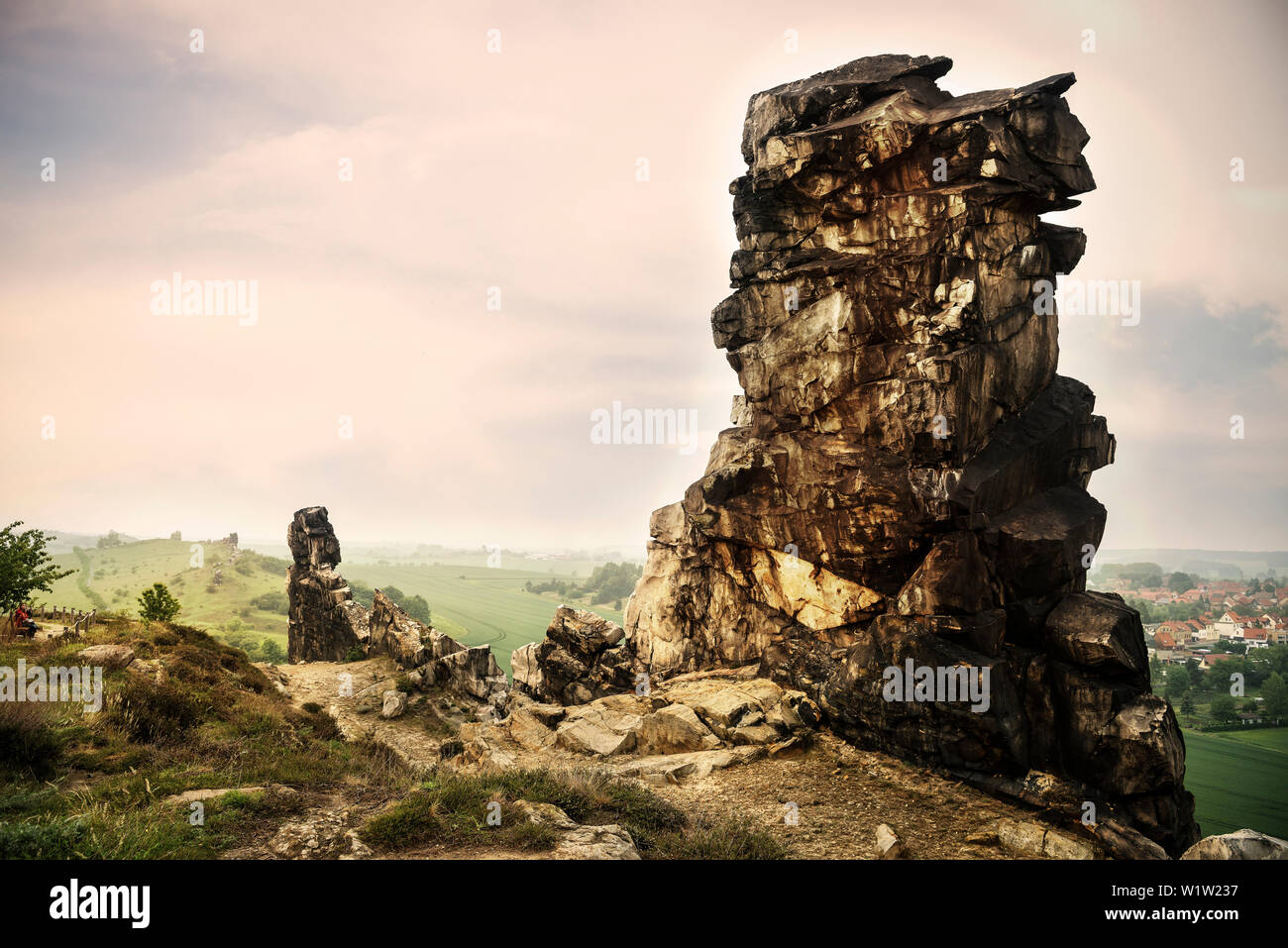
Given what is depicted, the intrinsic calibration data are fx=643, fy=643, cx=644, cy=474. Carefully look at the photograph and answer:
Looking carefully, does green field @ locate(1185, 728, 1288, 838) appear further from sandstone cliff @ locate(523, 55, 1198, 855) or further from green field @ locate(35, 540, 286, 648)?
green field @ locate(35, 540, 286, 648)

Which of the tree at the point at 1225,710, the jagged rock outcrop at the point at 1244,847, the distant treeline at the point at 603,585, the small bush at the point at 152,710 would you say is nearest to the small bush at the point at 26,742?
the small bush at the point at 152,710

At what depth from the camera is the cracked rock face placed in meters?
19.8

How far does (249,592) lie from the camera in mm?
81500

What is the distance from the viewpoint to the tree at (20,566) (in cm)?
2639

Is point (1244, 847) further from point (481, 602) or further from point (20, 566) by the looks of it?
point (481, 602)

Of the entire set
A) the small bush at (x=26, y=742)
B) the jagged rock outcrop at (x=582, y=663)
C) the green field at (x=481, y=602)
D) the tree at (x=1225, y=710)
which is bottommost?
the green field at (x=481, y=602)

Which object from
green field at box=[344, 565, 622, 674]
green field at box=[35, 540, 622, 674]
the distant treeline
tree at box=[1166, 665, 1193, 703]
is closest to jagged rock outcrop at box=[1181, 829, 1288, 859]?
green field at box=[344, 565, 622, 674]

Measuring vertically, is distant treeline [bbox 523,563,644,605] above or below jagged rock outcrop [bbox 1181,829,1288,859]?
below

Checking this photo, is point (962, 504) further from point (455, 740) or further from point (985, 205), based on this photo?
point (455, 740)

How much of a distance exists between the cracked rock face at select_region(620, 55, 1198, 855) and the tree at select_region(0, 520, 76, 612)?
93.1 ft

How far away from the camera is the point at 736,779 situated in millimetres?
19469

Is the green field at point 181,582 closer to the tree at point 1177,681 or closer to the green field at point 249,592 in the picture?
the green field at point 249,592

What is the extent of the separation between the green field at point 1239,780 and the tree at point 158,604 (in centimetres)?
5668

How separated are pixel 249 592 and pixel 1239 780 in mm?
96104
